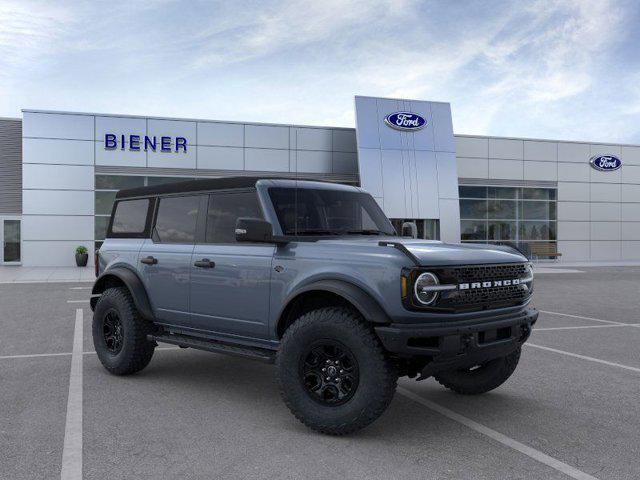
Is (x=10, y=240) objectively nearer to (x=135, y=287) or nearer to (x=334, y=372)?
(x=135, y=287)

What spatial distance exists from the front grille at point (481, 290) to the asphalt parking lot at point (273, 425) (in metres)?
0.96

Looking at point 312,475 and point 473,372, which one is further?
point 473,372

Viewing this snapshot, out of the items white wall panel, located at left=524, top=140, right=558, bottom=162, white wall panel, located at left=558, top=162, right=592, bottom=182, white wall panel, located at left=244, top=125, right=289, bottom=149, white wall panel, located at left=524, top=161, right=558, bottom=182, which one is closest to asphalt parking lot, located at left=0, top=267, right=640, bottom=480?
white wall panel, located at left=244, top=125, right=289, bottom=149

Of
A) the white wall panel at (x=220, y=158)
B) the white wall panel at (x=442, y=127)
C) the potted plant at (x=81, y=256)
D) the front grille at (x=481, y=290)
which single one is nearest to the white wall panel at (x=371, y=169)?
the white wall panel at (x=442, y=127)

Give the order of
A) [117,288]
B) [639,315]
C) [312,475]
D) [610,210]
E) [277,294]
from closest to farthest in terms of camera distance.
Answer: [312,475], [277,294], [117,288], [639,315], [610,210]

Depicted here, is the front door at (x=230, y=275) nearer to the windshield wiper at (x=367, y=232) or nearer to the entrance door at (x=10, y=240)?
the windshield wiper at (x=367, y=232)

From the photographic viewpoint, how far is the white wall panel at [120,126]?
26.8 meters

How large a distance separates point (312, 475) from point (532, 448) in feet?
5.21

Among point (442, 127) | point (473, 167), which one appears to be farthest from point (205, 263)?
point (473, 167)

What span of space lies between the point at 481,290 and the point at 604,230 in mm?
34272

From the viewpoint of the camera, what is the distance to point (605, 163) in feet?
114

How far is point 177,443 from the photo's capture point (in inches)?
166

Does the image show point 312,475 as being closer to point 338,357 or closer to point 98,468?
point 338,357

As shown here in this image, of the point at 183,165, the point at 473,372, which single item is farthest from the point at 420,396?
the point at 183,165
